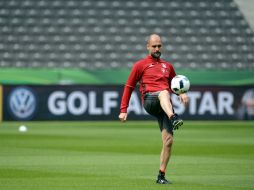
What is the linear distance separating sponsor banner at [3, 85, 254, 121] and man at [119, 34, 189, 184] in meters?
20.2

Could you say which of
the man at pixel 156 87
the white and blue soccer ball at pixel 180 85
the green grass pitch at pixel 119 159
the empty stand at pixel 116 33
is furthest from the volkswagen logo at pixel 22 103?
the white and blue soccer ball at pixel 180 85

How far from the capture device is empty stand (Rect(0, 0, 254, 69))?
36812 millimetres

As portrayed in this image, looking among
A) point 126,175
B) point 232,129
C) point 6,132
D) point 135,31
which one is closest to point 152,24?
point 135,31

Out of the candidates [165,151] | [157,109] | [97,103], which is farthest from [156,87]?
[97,103]

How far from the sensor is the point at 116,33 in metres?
37.8

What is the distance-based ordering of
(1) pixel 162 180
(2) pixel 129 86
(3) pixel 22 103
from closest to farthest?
(1) pixel 162 180 → (2) pixel 129 86 → (3) pixel 22 103

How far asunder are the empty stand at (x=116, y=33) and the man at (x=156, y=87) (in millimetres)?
25311

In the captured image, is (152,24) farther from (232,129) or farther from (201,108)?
(232,129)

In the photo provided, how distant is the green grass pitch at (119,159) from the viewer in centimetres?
1116

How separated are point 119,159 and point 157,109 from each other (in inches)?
178

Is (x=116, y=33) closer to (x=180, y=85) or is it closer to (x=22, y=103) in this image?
(x=22, y=103)

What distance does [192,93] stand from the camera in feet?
107

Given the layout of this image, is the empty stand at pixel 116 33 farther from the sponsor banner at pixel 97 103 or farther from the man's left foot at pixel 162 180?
the man's left foot at pixel 162 180

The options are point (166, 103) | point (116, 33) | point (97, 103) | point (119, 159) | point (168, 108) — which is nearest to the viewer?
point (168, 108)
